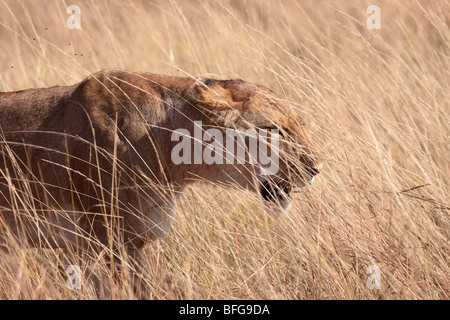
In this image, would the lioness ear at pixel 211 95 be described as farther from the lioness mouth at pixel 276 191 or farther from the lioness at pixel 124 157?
the lioness mouth at pixel 276 191

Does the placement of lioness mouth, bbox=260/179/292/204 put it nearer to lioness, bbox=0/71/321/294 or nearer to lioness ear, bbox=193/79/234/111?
lioness, bbox=0/71/321/294

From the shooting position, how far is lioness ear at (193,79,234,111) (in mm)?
3652

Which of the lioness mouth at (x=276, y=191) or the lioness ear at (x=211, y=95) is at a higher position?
the lioness ear at (x=211, y=95)

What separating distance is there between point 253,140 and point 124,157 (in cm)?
66

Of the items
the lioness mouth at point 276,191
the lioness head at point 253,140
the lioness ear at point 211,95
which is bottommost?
the lioness mouth at point 276,191

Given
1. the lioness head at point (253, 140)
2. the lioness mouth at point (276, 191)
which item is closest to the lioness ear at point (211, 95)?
the lioness head at point (253, 140)

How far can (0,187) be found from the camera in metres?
3.80

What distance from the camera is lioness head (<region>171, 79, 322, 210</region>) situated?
3.62 m

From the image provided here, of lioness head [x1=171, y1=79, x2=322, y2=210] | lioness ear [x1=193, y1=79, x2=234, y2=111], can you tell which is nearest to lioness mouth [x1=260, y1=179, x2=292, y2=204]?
lioness head [x1=171, y1=79, x2=322, y2=210]

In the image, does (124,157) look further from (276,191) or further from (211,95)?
(276,191)

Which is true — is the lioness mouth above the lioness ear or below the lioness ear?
below

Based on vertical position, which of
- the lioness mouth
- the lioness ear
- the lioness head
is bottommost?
the lioness mouth

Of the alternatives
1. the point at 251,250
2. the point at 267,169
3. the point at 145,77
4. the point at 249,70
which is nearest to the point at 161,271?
the point at 251,250

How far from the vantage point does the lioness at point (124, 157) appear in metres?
3.62
